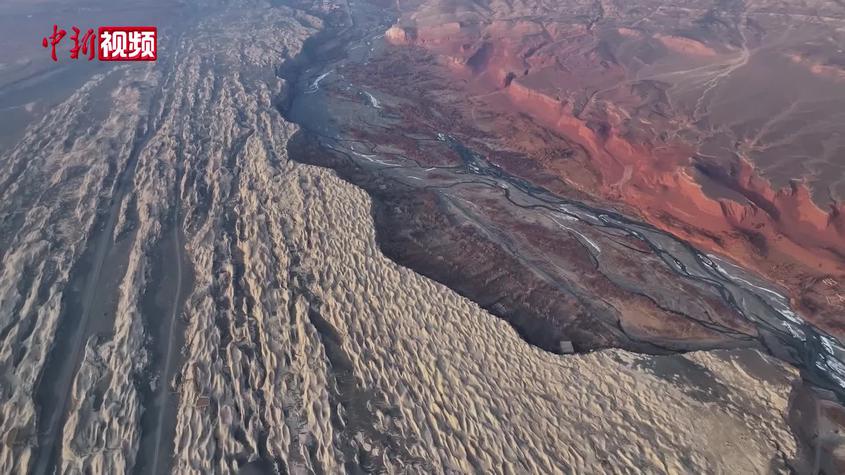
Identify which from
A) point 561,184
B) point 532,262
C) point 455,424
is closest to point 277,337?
point 455,424

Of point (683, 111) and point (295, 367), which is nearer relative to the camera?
point (295, 367)

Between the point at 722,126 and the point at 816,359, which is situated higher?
the point at 722,126

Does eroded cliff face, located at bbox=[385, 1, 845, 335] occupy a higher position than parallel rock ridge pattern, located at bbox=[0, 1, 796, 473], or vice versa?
eroded cliff face, located at bbox=[385, 1, 845, 335]

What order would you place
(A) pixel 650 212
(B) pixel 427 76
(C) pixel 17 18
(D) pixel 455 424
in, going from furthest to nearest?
(C) pixel 17 18
(B) pixel 427 76
(A) pixel 650 212
(D) pixel 455 424

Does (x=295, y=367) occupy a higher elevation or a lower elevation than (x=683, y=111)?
lower

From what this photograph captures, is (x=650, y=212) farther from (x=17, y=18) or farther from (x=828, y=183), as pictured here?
(x=17, y=18)

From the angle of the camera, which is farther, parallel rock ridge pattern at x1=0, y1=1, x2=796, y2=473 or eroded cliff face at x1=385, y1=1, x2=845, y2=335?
eroded cliff face at x1=385, y1=1, x2=845, y2=335
